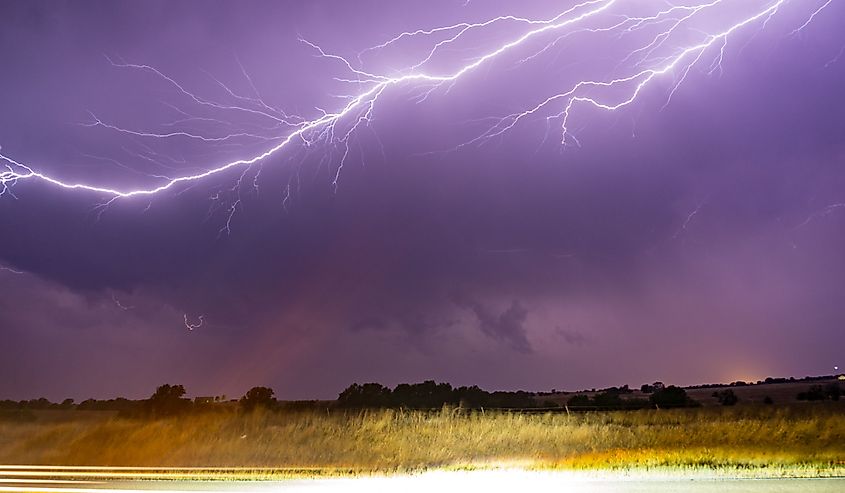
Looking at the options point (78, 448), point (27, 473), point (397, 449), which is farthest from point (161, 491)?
point (78, 448)

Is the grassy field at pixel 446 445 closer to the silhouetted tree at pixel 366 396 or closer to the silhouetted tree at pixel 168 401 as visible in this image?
the silhouetted tree at pixel 168 401

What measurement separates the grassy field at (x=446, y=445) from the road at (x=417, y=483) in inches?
54.0

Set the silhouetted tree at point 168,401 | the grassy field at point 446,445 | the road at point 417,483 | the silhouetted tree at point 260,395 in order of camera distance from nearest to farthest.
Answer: the road at point 417,483 → the grassy field at point 446,445 → the silhouetted tree at point 168,401 → the silhouetted tree at point 260,395

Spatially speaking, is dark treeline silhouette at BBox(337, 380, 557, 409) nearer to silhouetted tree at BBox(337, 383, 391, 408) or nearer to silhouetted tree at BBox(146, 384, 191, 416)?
silhouetted tree at BBox(337, 383, 391, 408)

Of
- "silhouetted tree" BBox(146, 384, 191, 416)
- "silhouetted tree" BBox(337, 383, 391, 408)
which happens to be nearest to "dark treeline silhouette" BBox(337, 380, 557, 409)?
"silhouetted tree" BBox(337, 383, 391, 408)

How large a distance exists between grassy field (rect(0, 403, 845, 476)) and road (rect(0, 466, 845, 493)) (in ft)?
4.50

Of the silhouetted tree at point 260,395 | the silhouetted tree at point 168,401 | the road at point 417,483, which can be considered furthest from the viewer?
the silhouetted tree at point 260,395

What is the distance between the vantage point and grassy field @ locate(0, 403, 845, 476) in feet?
37.4

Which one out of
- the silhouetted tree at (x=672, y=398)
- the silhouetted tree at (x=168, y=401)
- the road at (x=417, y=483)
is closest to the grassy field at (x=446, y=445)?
the road at (x=417, y=483)

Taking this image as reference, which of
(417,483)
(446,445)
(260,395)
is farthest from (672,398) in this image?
(417,483)

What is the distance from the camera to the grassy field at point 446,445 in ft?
37.4

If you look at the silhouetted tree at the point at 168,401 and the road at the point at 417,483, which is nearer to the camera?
the road at the point at 417,483

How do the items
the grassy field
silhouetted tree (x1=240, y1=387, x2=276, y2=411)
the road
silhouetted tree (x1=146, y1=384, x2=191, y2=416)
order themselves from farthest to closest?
silhouetted tree (x1=240, y1=387, x2=276, y2=411)
silhouetted tree (x1=146, y1=384, x2=191, y2=416)
the grassy field
the road

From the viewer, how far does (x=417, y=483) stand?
907 cm
